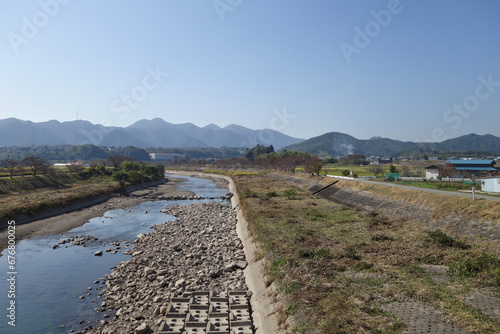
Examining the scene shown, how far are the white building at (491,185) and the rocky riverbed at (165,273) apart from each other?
20.7m

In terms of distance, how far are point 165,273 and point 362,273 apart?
411 inches

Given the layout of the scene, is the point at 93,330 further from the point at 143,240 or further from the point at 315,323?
the point at 143,240

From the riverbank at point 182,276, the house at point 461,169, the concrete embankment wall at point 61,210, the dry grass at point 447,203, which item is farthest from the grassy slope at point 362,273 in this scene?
the house at point 461,169

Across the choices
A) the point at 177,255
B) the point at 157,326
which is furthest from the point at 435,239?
the point at 177,255

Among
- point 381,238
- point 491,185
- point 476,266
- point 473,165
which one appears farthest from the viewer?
point 473,165

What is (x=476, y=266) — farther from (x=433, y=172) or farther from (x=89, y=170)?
(x=89, y=170)

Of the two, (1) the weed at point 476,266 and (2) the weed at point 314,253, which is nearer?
(1) the weed at point 476,266

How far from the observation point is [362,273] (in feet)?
41.9

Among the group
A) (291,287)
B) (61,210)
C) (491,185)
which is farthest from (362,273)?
(61,210)

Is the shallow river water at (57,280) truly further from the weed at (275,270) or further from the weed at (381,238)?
the weed at (381,238)

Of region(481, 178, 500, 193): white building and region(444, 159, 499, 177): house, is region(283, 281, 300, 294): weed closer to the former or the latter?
region(481, 178, 500, 193): white building

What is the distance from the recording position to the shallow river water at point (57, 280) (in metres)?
12.7

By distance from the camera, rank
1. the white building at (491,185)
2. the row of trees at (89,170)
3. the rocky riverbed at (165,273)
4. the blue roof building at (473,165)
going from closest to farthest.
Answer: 1. the rocky riverbed at (165,273)
2. the white building at (491,185)
3. the blue roof building at (473,165)
4. the row of trees at (89,170)

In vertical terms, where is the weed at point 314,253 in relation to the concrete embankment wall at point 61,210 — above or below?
above
